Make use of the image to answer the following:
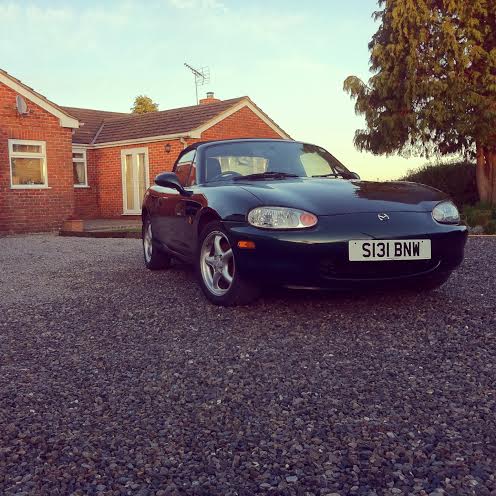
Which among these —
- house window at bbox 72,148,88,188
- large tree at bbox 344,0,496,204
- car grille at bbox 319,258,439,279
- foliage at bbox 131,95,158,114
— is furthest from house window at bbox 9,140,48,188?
foliage at bbox 131,95,158,114

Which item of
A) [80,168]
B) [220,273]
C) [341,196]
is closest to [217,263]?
[220,273]

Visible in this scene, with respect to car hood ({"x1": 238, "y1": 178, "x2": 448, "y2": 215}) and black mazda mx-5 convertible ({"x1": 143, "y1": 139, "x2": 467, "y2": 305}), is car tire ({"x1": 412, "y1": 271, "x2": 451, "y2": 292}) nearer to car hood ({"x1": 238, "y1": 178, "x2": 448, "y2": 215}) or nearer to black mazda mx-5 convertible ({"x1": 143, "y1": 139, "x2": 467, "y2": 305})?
black mazda mx-5 convertible ({"x1": 143, "y1": 139, "x2": 467, "y2": 305})

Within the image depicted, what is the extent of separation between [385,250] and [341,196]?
550mm

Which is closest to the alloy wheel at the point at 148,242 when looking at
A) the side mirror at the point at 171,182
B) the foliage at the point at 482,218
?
the side mirror at the point at 171,182

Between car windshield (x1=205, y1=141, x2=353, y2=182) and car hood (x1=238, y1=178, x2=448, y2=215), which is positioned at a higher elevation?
car windshield (x1=205, y1=141, x2=353, y2=182)

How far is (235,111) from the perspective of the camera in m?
20.2

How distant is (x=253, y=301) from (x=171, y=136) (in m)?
15.3

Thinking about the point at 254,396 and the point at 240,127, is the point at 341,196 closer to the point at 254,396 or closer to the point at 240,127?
the point at 254,396

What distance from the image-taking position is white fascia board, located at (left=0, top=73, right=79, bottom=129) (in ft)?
48.9

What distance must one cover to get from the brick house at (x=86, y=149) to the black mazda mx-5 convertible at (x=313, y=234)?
11.9 meters

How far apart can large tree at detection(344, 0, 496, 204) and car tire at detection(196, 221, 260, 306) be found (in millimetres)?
12708

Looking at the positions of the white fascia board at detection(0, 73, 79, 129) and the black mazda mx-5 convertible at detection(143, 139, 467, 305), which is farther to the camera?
the white fascia board at detection(0, 73, 79, 129)

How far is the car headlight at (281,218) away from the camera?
3730 mm

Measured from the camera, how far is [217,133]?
64.4ft
